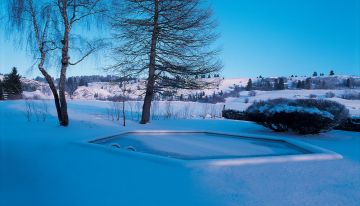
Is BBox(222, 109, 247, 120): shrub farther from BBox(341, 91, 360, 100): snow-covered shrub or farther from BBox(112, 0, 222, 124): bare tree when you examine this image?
BBox(341, 91, 360, 100): snow-covered shrub

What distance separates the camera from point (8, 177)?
12.8ft

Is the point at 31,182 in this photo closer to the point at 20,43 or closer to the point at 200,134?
the point at 200,134

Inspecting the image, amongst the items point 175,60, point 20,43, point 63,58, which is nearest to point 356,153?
point 175,60

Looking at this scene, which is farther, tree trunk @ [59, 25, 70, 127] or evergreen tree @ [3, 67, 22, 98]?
evergreen tree @ [3, 67, 22, 98]

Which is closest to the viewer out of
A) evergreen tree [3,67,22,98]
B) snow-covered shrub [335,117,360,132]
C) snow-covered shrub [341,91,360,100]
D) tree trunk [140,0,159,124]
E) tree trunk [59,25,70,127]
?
tree trunk [59,25,70,127]

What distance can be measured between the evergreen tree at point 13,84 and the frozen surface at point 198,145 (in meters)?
17.8

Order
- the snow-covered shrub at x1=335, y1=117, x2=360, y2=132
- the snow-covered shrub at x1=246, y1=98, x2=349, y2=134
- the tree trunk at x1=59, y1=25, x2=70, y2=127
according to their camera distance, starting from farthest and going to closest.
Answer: the snow-covered shrub at x1=335, y1=117, x2=360, y2=132, the tree trunk at x1=59, y1=25, x2=70, y2=127, the snow-covered shrub at x1=246, y1=98, x2=349, y2=134

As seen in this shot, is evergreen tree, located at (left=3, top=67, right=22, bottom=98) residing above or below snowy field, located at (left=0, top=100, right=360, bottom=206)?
above

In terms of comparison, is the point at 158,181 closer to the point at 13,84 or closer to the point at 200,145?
the point at 200,145

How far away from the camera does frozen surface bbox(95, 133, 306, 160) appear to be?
228 inches

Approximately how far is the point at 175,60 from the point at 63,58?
3.81 metres

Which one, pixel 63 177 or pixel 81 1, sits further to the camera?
pixel 81 1

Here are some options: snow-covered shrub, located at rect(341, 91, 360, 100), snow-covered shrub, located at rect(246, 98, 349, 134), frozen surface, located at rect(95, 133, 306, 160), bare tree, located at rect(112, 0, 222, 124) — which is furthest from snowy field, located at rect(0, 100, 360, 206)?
snow-covered shrub, located at rect(341, 91, 360, 100)

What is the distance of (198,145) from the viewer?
263 inches
